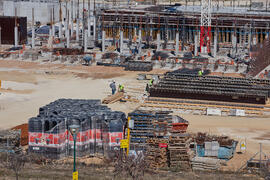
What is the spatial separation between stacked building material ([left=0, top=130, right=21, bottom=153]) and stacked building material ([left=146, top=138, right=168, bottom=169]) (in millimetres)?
6013

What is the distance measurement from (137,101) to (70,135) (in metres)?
14.0

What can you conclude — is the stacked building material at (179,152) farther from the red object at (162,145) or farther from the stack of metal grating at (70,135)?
the stack of metal grating at (70,135)

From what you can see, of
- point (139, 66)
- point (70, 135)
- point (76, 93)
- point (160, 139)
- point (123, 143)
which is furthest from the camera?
point (139, 66)

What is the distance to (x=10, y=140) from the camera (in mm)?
27859

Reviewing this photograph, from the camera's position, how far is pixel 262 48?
53.1 m

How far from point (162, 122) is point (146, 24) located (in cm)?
4058

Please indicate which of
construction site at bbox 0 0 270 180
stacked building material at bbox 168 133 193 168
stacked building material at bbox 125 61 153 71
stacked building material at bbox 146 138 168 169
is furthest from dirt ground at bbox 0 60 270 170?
stacked building material at bbox 146 138 168 169

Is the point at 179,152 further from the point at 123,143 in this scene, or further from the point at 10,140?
the point at 10,140

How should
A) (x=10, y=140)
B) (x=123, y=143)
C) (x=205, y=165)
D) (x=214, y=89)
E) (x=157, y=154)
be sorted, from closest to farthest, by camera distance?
(x=123, y=143) → (x=205, y=165) → (x=157, y=154) → (x=10, y=140) → (x=214, y=89)

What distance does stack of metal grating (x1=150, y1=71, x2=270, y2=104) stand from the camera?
3869cm

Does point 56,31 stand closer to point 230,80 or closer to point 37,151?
point 230,80

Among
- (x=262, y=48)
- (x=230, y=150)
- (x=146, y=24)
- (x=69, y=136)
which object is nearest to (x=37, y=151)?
(x=69, y=136)

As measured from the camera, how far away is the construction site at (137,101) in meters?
24.7

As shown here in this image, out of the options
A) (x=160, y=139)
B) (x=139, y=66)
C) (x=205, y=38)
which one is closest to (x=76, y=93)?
(x=139, y=66)
